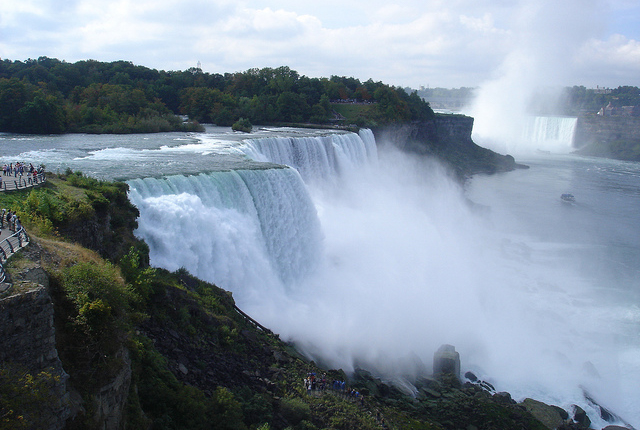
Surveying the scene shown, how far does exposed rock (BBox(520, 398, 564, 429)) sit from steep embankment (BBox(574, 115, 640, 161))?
7167 cm

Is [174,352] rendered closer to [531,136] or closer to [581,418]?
[581,418]

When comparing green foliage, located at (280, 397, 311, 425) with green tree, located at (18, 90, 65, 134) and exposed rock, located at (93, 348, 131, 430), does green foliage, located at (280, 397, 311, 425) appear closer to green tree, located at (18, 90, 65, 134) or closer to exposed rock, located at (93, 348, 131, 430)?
exposed rock, located at (93, 348, 131, 430)

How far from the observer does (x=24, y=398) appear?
574cm

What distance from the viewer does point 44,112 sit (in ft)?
106

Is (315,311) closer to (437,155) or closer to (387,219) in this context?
(387,219)

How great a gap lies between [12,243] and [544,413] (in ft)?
47.5

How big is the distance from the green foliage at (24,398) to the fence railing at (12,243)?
2031 millimetres

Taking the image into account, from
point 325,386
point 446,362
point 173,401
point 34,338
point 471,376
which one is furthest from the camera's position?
point 471,376

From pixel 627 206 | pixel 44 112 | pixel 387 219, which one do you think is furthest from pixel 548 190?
pixel 44 112

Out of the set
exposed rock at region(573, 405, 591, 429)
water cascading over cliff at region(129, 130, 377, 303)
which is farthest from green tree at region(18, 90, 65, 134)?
exposed rock at region(573, 405, 591, 429)

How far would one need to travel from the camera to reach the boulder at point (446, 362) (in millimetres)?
15688

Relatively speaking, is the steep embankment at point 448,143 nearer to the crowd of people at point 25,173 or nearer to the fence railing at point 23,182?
the crowd of people at point 25,173

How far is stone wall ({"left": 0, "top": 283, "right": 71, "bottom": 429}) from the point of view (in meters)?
5.91

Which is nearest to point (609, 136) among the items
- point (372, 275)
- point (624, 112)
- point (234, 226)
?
point (624, 112)
